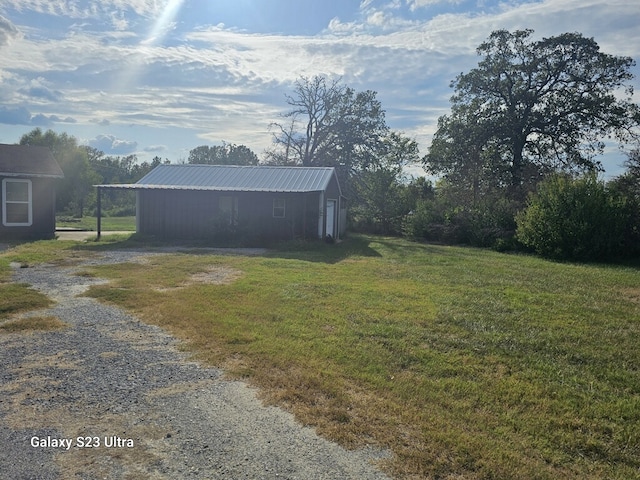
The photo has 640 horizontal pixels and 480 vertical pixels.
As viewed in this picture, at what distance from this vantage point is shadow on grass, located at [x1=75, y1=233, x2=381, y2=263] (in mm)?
14727

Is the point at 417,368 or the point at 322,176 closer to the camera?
the point at 417,368

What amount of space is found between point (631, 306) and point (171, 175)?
17.6m

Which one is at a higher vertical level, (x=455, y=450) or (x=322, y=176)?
(x=322, y=176)

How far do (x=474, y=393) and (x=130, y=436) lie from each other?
9.41 ft

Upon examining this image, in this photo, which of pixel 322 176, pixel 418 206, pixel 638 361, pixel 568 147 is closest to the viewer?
pixel 638 361

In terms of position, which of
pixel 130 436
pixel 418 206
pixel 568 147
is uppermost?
pixel 568 147

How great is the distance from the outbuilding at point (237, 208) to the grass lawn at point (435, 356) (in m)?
7.95

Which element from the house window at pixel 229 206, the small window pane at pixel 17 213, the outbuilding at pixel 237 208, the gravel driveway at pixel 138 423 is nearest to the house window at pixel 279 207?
the outbuilding at pixel 237 208

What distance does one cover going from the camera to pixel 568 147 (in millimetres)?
26781

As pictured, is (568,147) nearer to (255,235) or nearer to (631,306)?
(255,235)

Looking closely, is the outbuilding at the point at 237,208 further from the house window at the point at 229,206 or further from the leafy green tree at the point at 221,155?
the leafy green tree at the point at 221,155

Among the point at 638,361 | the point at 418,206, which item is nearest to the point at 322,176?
the point at 418,206

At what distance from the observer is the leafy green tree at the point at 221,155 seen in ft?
183

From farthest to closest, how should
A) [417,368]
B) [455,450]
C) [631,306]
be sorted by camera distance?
[631,306] → [417,368] → [455,450]
